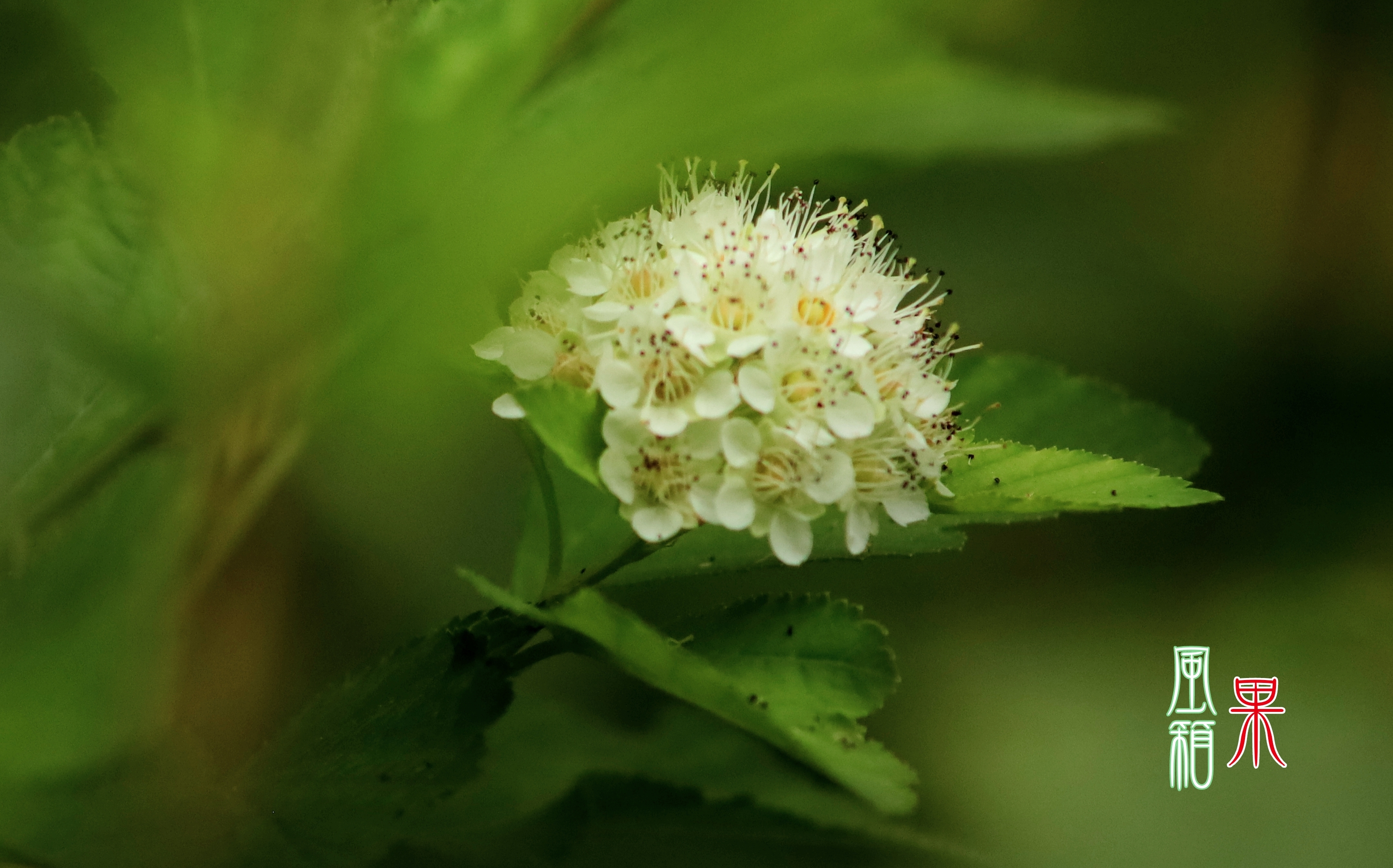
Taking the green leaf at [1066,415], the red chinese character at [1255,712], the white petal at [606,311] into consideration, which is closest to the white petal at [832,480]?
the white petal at [606,311]

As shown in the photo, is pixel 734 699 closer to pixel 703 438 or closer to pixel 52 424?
pixel 703 438

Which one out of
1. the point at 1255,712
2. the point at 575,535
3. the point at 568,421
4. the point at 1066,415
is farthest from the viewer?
the point at 1255,712

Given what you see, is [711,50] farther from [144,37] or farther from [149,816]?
[149,816]

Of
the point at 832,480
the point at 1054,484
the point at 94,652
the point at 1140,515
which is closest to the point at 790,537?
the point at 832,480

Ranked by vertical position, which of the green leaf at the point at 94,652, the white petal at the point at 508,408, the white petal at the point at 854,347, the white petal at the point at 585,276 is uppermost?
the white petal at the point at 585,276

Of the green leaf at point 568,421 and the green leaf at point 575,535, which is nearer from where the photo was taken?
the green leaf at point 568,421

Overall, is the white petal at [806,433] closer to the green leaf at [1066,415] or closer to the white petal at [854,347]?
the white petal at [854,347]

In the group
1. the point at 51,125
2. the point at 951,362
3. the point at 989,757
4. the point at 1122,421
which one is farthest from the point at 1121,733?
the point at 51,125
